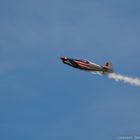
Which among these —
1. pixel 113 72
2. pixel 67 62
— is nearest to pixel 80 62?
pixel 67 62

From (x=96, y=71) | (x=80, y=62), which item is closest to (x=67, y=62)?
(x=80, y=62)

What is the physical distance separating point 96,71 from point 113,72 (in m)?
5.44

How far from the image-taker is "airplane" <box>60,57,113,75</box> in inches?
4067

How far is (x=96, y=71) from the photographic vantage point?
103m

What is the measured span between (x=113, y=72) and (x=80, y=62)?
1163cm

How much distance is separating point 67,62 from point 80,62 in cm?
467

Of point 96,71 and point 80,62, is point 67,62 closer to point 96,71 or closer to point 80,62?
point 80,62

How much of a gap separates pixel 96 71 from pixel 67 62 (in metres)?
11.3

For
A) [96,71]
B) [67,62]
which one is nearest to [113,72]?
[96,71]

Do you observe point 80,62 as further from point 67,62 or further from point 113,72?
point 113,72

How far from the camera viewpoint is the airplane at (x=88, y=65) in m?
103

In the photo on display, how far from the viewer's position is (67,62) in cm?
10894

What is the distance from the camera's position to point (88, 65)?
106000 millimetres
